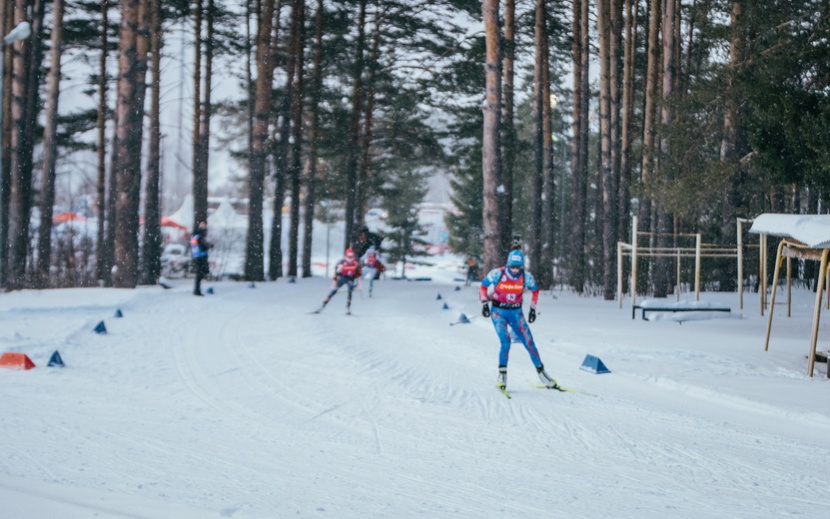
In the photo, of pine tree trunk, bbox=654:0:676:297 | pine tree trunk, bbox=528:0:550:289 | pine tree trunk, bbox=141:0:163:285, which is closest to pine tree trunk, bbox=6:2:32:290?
pine tree trunk, bbox=141:0:163:285

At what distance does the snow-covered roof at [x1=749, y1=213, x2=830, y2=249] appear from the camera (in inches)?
416

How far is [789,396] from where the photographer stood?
9.20m

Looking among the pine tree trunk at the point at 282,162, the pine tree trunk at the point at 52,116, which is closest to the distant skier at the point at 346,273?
the pine tree trunk at the point at 52,116

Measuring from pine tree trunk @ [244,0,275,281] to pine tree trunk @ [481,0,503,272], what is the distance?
9397 millimetres

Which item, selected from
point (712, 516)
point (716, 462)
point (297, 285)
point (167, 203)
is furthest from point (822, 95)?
point (167, 203)

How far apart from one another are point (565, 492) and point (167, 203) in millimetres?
124059

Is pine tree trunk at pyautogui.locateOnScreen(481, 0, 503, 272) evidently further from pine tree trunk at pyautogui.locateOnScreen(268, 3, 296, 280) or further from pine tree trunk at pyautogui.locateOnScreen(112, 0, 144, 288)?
pine tree trunk at pyautogui.locateOnScreen(268, 3, 296, 280)

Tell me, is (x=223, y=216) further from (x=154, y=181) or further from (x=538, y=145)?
(x=538, y=145)

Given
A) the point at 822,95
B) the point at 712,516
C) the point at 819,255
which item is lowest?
the point at 712,516

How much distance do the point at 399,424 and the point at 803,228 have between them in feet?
23.0

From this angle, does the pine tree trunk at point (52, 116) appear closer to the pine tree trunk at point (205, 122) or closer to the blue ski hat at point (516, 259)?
the pine tree trunk at point (205, 122)

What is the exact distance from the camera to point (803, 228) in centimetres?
1124

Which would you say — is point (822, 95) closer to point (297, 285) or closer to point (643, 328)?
point (643, 328)

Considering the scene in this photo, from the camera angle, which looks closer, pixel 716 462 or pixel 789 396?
pixel 716 462
